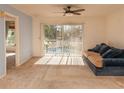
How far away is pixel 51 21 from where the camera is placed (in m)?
8.88

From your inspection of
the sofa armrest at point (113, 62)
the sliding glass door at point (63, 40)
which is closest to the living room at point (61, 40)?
the sofa armrest at point (113, 62)

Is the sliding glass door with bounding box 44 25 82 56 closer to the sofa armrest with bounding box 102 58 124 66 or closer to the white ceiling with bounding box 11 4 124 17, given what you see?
the white ceiling with bounding box 11 4 124 17

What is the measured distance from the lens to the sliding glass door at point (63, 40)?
9195mm

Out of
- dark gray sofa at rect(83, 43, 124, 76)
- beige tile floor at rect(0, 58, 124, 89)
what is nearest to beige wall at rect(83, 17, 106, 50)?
dark gray sofa at rect(83, 43, 124, 76)

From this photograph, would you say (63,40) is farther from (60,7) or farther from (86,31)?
(60,7)

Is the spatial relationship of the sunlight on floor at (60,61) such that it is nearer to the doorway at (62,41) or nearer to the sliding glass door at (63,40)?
the doorway at (62,41)

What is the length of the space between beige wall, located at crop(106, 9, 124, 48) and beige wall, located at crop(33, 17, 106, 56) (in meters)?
0.60

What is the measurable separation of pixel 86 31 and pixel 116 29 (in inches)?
88.4

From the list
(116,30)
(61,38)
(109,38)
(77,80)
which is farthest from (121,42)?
(61,38)

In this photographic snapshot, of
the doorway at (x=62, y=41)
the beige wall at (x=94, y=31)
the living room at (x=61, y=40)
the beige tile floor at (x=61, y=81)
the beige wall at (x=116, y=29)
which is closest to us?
the beige tile floor at (x=61, y=81)

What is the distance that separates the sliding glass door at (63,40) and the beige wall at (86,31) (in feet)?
1.16
